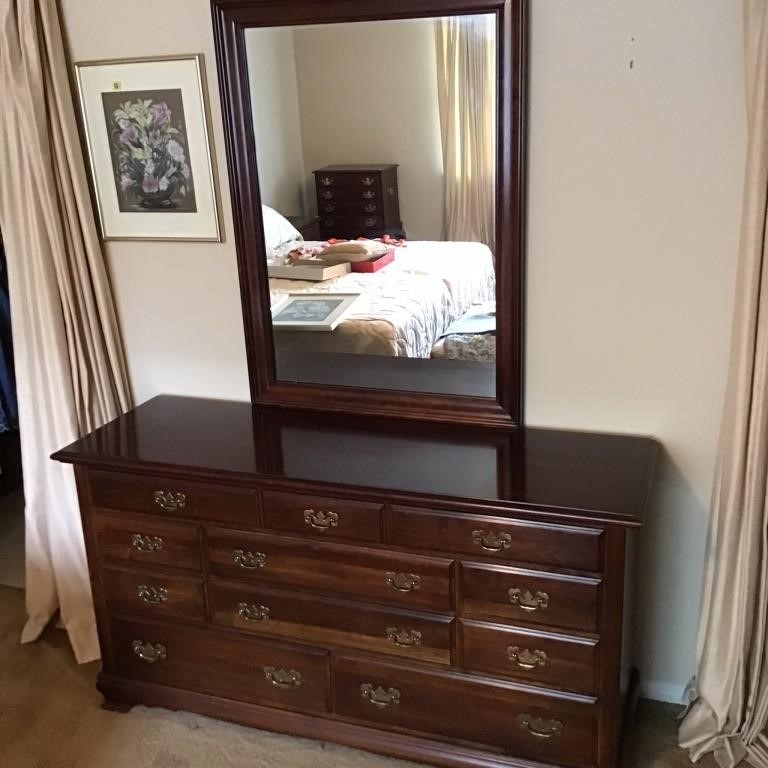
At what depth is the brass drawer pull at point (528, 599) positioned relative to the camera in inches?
78.0

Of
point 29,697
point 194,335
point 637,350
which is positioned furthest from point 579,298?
point 29,697

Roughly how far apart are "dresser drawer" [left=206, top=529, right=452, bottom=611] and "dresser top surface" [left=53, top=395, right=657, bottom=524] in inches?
7.2

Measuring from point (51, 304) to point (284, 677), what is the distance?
4.12ft

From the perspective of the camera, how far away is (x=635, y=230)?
2066 mm

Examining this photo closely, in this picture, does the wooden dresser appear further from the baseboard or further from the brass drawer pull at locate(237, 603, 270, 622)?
the baseboard

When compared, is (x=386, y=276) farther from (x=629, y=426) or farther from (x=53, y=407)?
(x=53, y=407)

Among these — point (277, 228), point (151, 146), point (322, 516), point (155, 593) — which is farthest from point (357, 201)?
point (155, 593)

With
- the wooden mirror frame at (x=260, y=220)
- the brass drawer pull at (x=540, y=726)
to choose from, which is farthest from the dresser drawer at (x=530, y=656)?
the wooden mirror frame at (x=260, y=220)

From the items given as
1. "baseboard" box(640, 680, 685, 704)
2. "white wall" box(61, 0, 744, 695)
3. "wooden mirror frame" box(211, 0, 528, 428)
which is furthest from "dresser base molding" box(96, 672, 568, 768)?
"wooden mirror frame" box(211, 0, 528, 428)

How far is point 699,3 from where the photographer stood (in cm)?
187

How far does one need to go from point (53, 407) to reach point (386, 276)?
1.12 m

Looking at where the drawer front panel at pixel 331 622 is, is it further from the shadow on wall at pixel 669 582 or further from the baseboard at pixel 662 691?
the baseboard at pixel 662 691

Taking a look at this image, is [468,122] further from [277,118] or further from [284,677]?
[284,677]

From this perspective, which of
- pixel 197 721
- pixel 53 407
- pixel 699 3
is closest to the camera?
pixel 699 3
